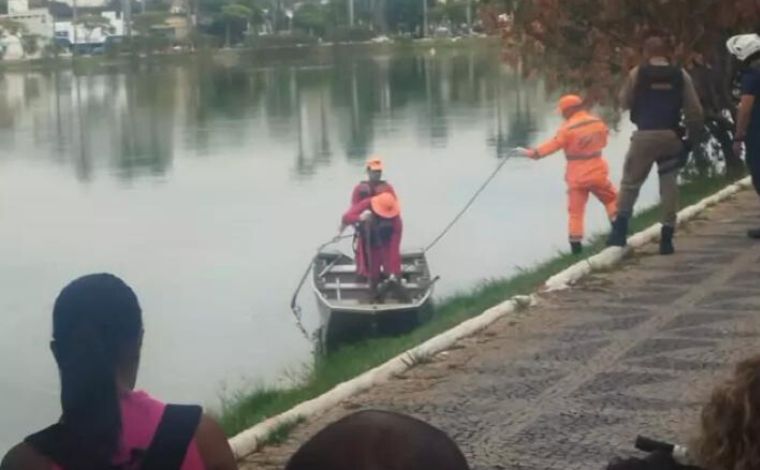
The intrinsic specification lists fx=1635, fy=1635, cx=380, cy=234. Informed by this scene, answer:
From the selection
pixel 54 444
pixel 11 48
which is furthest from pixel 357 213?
pixel 11 48

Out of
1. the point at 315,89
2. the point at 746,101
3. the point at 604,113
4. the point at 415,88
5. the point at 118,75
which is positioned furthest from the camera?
the point at 118,75

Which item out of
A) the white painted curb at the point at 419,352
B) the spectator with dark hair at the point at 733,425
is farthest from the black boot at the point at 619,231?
the spectator with dark hair at the point at 733,425

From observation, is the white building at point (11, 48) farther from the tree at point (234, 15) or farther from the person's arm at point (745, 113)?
the person's arm at point (745, 113)

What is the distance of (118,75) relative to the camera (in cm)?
9162

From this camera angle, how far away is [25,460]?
3.54 meters

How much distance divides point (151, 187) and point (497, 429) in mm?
29635

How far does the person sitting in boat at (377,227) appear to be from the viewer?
699 inches

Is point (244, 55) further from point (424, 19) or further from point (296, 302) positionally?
point (296, 302)

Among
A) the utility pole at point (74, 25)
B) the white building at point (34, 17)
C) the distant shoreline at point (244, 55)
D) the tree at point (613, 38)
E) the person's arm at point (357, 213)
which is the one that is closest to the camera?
A: the tree at point (613, 38)

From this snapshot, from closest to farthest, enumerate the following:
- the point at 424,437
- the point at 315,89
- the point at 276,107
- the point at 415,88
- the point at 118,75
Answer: the point at 424,437, the point at 276,107, the point at 415,88, the point at 315,89, the point at 118,75

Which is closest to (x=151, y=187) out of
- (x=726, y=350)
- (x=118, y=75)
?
(x=726, y=350)

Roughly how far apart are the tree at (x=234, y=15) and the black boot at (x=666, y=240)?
83.7m

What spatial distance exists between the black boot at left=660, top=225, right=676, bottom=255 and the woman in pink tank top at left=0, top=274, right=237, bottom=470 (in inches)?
372

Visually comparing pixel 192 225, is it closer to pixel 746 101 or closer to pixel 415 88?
pixel 746 101
